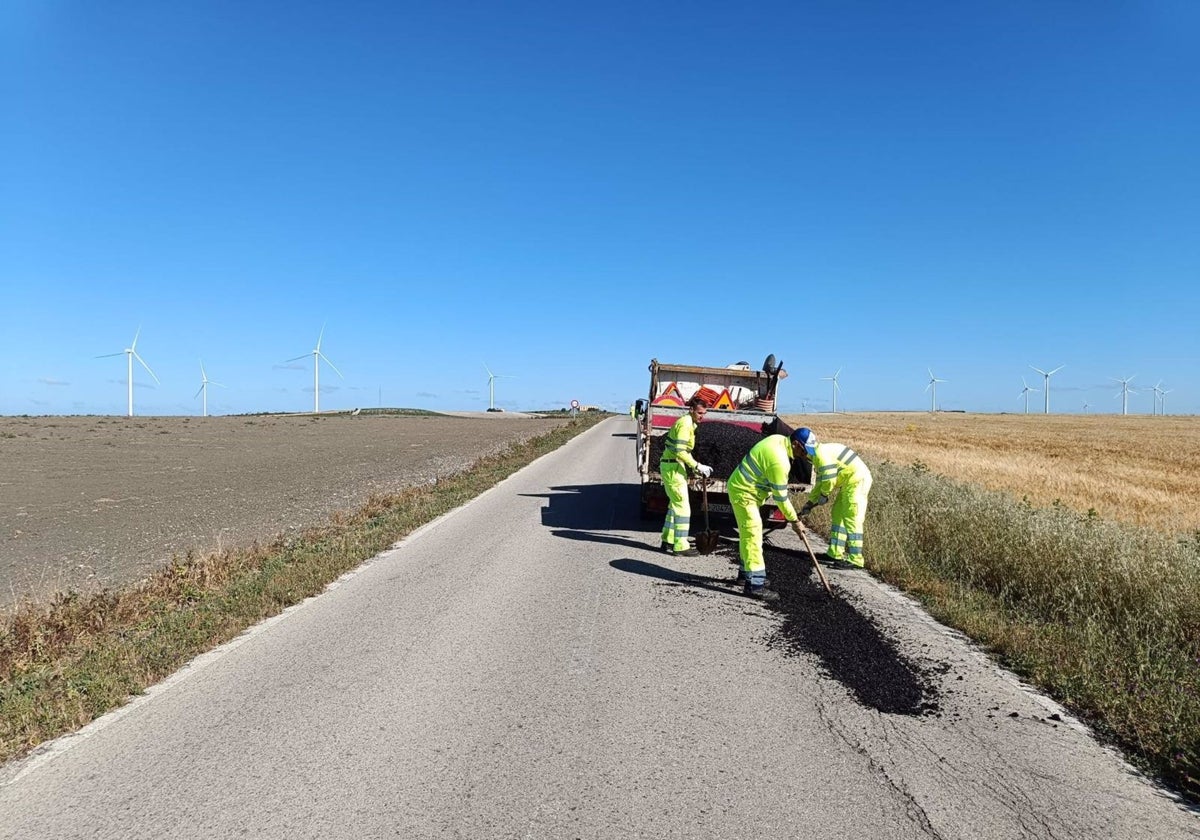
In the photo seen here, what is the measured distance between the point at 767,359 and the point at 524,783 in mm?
11087

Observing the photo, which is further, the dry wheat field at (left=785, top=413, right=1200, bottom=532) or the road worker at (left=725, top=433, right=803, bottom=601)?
the dry wheat field at (left=785, top=413, right=1200, bottom=532)

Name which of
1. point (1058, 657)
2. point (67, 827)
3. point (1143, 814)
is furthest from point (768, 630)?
point (67, 827)

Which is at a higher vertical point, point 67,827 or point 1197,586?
point 1197,586

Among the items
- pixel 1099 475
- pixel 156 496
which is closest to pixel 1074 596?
pixel 1099 475

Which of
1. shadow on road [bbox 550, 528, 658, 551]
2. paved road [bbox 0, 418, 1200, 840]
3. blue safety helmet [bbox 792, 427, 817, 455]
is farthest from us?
shadow on road [bbox 550, 528, 658, 551]

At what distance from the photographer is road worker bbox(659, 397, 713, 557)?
9.35 m

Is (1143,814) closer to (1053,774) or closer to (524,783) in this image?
(1053,774)

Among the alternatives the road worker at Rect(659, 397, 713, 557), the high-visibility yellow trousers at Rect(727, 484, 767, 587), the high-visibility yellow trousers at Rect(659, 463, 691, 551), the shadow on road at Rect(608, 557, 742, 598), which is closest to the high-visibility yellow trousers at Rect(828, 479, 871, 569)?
the shadow on road at Rect(608, 557, 742, 598)

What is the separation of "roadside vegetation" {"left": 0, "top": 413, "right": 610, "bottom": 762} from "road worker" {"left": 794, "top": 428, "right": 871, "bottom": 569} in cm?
537

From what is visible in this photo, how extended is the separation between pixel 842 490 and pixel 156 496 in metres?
16.5

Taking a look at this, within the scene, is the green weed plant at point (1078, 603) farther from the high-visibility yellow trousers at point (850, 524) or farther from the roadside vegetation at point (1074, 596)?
the high-visibility yellow trousers at point (850, 524)

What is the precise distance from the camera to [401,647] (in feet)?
18.4

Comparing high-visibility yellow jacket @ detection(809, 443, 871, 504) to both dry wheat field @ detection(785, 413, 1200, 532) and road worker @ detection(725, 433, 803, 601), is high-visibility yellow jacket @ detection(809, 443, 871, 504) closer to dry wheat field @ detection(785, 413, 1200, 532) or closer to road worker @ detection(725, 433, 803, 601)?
road worker @ detection(725, 433, 803, 601)

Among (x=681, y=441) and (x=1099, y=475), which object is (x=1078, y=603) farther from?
(x=1099, y=475)
